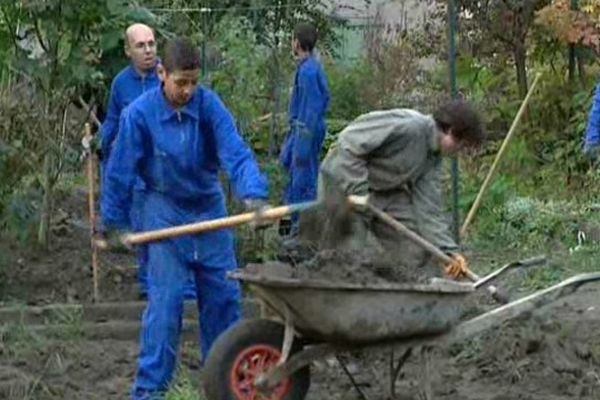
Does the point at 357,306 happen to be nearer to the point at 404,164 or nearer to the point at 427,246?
the point at 427,246

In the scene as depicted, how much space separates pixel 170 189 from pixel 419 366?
5.35ft

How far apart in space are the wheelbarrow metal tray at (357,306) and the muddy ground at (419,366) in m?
0.43

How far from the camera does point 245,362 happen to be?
315 inches

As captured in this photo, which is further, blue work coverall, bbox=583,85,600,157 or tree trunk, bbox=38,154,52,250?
blue work coverall, bbox=583,85,600,157

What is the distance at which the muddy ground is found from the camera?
9.21m

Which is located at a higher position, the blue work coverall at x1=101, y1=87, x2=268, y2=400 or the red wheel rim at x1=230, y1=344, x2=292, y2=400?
the blue work coverall at x1=101, y1=87, x2=268, y2=400

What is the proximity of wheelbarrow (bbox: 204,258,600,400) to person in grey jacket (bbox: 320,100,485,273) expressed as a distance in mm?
727

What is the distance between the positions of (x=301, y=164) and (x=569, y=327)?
369 cm

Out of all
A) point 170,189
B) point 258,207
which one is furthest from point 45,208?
point 258,207

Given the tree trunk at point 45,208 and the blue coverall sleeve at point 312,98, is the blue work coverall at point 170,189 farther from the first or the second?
the blue coverall sleeve at point 312,98

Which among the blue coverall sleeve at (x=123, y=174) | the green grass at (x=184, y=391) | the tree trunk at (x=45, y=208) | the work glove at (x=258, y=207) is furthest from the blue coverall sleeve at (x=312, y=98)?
the work glove at (x=258, y=207)

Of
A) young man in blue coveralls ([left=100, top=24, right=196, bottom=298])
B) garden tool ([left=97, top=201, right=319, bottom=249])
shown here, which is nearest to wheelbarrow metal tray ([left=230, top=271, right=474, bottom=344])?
garden tool ([left=97, top=201, right=319, bottom=249])

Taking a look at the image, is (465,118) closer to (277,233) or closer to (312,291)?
(312,291)

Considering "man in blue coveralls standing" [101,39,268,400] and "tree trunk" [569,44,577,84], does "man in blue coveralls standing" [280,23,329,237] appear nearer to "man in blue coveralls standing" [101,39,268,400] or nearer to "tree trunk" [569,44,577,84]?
"tree trunk" [569,44,577,84]
